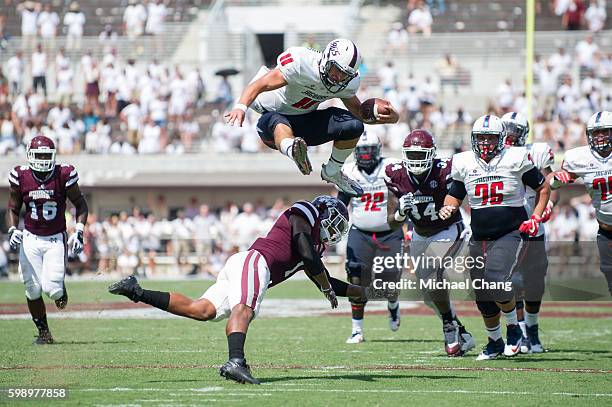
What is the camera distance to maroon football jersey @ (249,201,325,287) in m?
8.27

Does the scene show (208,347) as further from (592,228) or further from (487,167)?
(592,228)

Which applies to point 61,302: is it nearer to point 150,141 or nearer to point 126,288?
point 126,288

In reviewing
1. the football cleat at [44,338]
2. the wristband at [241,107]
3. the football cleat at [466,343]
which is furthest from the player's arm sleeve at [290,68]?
the football cleat at [44,338]

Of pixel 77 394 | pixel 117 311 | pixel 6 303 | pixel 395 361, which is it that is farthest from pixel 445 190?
pixel 6 303

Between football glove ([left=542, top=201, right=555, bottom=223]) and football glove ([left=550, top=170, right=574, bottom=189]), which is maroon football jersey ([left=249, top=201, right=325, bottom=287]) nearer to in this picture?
football glove ([left=542, top=201, right=555, bottom=223])

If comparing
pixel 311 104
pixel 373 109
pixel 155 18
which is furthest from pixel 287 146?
pixel 155 18

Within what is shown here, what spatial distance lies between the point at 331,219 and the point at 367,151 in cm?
402

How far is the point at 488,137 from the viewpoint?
9984 mm

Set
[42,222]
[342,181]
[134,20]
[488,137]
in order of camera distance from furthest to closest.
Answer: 1. [134,20]
2. [42,222]
3. [488,137]
4. [342,181]

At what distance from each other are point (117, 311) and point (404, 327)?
468cm

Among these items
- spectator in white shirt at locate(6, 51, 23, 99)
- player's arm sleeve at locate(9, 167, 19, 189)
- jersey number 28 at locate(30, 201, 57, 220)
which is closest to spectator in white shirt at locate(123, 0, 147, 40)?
spectator in white shirt at locate(6, 51, 23, 99)

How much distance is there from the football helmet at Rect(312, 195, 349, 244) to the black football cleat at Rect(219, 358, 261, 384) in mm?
1263

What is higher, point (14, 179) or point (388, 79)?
point (388, 79)

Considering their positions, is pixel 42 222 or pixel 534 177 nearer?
pixel 534 177
